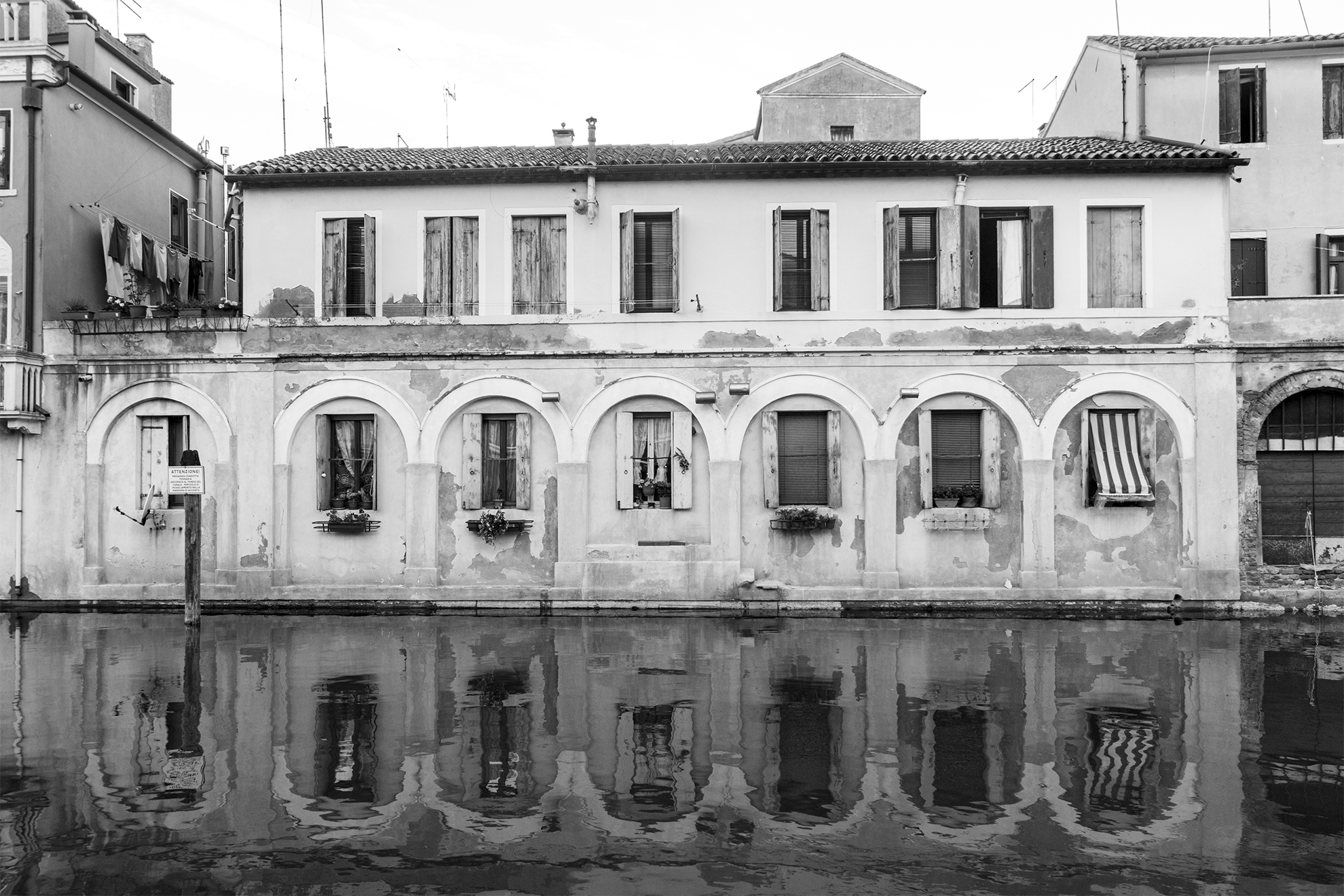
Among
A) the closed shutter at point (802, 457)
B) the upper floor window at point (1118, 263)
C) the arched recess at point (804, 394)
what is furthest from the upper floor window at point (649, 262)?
the upper floor window at point (1118, 263)

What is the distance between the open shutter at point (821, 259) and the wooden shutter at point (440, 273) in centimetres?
610

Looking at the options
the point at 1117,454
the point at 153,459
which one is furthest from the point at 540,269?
the point at 1117,454

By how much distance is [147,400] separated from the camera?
17.1 metres

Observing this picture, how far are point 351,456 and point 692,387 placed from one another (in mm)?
5903

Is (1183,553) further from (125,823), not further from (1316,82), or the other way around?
(125,823)

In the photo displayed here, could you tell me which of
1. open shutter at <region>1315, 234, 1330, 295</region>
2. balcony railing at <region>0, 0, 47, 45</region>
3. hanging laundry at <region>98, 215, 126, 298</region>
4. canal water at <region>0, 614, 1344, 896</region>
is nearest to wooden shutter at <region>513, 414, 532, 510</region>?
canal water at <region>0, 614, 1344, 896</region>

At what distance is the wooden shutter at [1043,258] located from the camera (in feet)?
54.9

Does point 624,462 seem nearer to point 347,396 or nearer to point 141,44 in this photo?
point 347,396

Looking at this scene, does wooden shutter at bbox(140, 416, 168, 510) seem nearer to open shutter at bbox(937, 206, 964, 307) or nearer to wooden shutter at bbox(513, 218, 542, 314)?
wooden shutter at bbox(513, 218, 542, 314)

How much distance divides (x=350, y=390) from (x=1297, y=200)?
1806 centimetres

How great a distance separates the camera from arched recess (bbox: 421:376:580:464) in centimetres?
1680

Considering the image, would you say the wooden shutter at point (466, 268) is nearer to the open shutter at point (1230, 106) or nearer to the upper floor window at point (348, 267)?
the upper floor window at point (348, 267)

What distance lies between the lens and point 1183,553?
16.4m

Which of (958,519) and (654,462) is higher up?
(654,462)
